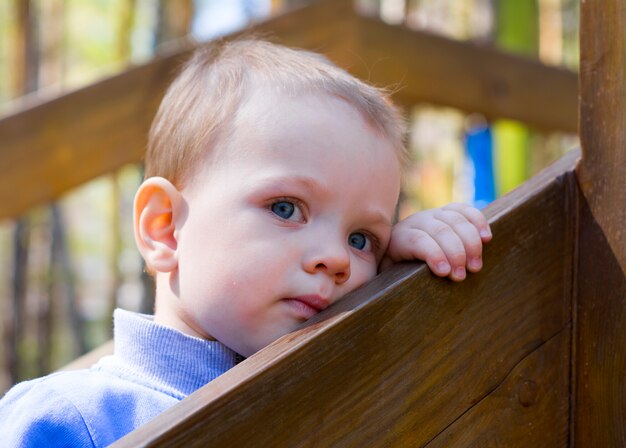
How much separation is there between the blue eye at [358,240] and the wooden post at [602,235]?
1.05 ft

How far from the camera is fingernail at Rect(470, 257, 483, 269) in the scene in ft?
3.54

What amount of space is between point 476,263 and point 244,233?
0.34 metres

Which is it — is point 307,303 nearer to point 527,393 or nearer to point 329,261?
point 329,261

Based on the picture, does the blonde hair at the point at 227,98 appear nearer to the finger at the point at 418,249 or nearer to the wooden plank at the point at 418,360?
the finger at the point at 418,249

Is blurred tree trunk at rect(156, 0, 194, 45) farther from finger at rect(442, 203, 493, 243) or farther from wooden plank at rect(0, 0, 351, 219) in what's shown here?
finger at rect(442, 203, 493, 243)

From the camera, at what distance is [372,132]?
1.36m

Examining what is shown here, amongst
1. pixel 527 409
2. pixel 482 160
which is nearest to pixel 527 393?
pixel 527 409

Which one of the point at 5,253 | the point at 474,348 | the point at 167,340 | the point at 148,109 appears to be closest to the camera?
the point at 474,348

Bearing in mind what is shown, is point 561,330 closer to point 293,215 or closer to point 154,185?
point 293,215

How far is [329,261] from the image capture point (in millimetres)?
1209

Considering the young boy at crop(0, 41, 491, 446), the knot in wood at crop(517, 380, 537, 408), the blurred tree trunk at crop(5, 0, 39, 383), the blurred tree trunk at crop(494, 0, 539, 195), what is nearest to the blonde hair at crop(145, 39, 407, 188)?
the young boy at crop(0, 41, 491, 446)

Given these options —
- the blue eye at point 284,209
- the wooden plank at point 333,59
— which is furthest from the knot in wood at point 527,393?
the wooden plank at point 333,59

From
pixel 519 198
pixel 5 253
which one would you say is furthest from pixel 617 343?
pixel 5 253

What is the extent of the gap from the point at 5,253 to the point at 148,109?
40.8ft
